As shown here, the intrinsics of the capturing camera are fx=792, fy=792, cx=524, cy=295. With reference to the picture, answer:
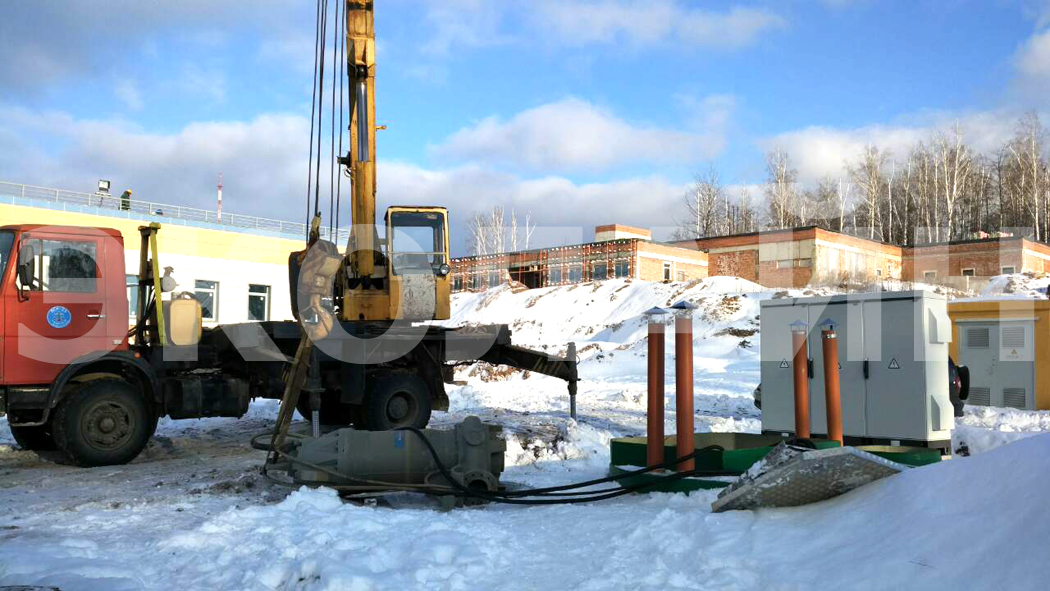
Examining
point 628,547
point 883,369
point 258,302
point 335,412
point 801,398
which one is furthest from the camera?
point 258,302

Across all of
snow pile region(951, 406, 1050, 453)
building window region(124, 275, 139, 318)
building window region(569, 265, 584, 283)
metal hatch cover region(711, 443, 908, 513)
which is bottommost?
snow pile region(951, 406, 1050, 453)

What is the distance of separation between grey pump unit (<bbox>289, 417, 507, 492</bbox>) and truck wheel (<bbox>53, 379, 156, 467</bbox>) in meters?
3.07

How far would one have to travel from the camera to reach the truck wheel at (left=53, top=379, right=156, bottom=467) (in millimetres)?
8594

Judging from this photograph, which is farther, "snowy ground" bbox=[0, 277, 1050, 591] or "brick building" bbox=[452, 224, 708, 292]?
"brick building" bbox=[452, 224, 708, 292]

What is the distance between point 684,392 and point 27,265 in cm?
711

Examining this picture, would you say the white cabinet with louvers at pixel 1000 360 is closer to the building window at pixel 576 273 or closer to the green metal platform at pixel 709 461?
the green metal platform at pixel 709 461

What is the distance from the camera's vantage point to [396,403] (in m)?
10.7

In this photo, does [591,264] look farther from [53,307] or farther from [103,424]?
[53,307]

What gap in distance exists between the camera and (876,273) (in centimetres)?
4862

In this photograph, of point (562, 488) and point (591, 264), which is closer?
point (562, 488)

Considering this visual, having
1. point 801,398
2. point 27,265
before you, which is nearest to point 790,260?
point 801,398

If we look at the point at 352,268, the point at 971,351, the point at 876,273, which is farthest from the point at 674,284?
the point at 352,268

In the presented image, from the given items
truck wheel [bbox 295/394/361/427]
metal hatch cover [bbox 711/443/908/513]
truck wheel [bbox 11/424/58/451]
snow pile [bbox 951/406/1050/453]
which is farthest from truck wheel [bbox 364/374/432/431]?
snow pile [bbox 951/406/1050/453]

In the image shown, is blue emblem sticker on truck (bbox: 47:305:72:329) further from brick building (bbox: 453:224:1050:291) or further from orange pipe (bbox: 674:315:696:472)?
brick building (bbox: 453:224:1050:291)
